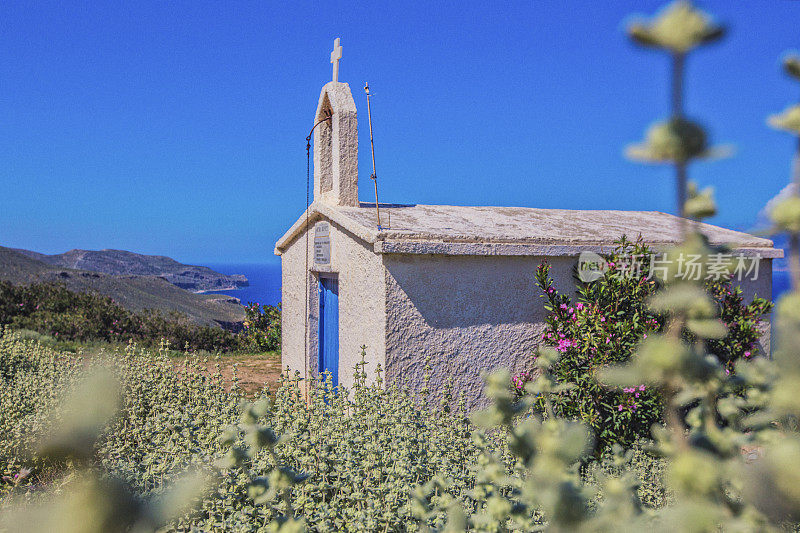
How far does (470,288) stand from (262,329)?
9916mm

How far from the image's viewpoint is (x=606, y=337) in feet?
18.4

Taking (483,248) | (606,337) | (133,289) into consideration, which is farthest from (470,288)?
(133,289)

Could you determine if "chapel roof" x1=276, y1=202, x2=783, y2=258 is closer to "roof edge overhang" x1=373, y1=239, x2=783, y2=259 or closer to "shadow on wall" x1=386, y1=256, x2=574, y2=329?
"roof edge overhang" x1=373, y1=239, x2=783, y2=259

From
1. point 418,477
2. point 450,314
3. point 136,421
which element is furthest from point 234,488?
point 450,314

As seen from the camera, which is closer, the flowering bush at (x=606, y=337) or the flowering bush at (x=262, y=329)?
Answer: the flowering bush at (x=606, y=337)

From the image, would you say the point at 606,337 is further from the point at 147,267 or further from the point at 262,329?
the point at 147,267

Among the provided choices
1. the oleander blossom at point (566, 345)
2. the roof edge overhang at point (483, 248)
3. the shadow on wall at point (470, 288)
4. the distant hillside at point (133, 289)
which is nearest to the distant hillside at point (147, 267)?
the distant hillside at point (133, 289)

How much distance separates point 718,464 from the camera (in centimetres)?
63

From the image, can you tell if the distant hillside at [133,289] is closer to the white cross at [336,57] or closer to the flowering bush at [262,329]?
the flowering bush at [262,329]

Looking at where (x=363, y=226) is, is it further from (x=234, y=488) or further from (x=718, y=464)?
(x=718, y=464)

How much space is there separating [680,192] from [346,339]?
6172 mm

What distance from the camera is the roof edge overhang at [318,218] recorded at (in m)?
5.58

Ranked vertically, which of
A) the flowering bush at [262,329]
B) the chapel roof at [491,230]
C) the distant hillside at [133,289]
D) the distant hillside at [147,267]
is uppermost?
the distant hillside at [147,267]

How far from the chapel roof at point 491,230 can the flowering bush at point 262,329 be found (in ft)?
17.9
